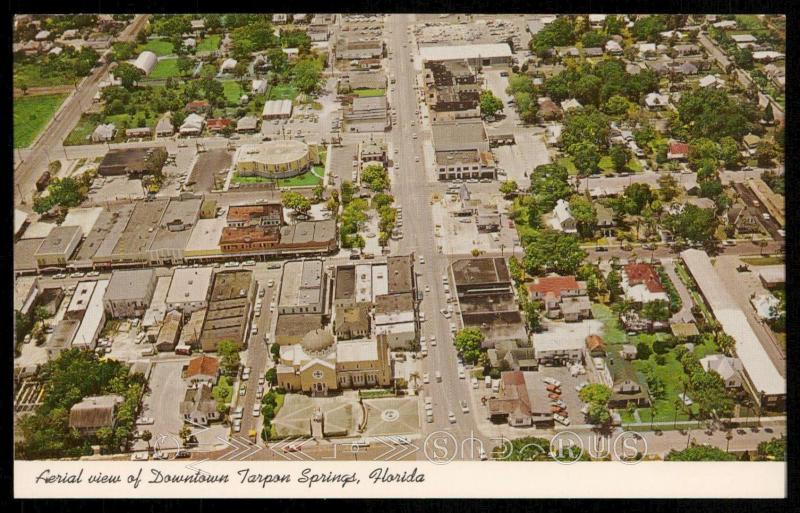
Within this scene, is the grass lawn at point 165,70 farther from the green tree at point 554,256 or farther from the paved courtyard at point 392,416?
the paved courtyard at point 392,416

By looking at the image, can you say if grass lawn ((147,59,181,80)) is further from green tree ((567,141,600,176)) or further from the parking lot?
green tree ((567,141,600,176))

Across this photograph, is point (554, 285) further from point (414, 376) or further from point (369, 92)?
point (369, 92)

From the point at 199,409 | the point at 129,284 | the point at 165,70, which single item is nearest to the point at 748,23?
the point at 165,70

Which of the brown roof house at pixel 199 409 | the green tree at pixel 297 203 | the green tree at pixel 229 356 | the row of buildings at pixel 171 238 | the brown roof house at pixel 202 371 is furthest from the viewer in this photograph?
the green tree at pixel 297 203

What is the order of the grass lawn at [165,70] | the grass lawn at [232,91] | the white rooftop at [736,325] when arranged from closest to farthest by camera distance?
the white rooftop at [736,325] < the grass lawn at [232,91] < the grass lawn at [165,70]

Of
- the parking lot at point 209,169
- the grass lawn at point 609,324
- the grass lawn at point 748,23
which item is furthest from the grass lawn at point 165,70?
the grass lawn at point 748,23

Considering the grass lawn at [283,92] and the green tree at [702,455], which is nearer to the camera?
the green tree at [702,455]
